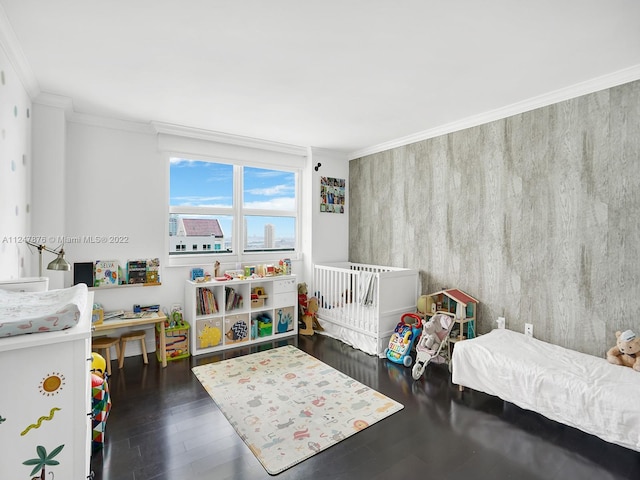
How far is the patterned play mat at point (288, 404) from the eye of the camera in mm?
2094

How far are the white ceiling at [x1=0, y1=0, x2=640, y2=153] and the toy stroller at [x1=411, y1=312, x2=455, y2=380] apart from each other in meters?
2.05

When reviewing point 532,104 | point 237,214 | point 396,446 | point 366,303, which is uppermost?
point 532,104

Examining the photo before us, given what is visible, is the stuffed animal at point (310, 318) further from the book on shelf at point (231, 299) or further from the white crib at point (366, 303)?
the book on shelf at point (231, 299)

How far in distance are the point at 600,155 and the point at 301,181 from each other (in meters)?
3.34

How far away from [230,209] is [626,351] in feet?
13.0

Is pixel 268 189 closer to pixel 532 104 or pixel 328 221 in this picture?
pixel 328 221

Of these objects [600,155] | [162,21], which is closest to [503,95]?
[600,155]

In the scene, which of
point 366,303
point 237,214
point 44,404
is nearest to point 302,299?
point 366,303

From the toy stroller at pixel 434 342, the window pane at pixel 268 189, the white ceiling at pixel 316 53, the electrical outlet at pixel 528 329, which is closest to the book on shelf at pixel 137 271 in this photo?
the window pane at pixel 268 189

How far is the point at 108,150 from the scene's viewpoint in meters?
3.46

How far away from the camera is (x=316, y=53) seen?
7.16ft

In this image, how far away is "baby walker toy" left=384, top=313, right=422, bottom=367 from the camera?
331 centimetres

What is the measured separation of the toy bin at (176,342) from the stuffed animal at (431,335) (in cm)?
243

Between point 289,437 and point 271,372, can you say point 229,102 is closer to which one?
point 271,372
